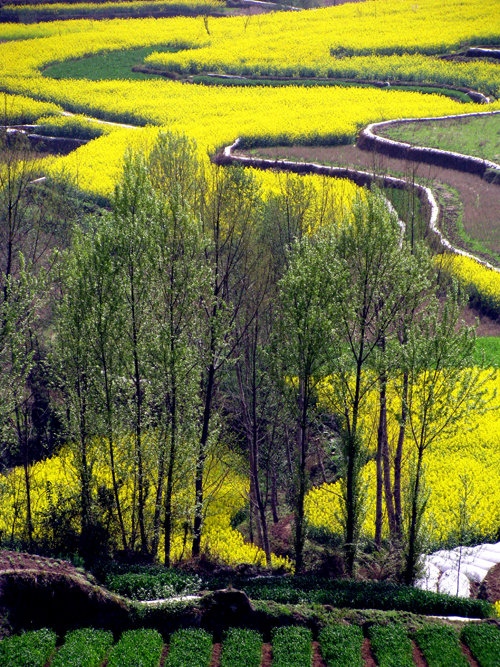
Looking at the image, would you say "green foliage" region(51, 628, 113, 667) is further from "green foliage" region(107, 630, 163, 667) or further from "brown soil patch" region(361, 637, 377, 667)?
"brown soil patch" region(361, 637, 377, 667)

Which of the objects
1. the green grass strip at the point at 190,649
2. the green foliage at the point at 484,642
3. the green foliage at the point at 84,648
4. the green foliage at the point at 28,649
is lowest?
the green foliage at the point at 484,642

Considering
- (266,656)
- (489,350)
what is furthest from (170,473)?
(489,350)

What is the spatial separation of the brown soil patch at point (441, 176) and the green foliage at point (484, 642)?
1096 inches

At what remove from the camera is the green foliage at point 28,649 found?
14609 mm

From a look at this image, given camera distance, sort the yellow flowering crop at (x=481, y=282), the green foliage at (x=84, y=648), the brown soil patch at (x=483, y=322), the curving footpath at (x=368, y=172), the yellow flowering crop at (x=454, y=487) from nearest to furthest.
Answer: the green foliage at (x=84, y=648), the yellow flowering crop at (x=454, y=487), the brown soil patch at (x=483, y=322), the yellow flowering crop at (x=481, y=282), the curving footpath at (x=368, y=172)

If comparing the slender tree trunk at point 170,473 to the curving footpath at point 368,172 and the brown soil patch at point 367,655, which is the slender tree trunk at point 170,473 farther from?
the curving footpath at point 368,172

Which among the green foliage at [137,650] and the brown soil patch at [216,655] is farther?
the brown soil patch at [216,655]

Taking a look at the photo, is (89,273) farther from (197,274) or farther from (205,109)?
(205,109)

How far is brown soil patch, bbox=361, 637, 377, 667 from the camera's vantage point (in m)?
15.7

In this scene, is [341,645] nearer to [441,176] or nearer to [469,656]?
[469,656]

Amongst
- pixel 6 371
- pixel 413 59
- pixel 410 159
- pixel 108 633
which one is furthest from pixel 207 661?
pixel 413 59

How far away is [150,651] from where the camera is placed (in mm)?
15414

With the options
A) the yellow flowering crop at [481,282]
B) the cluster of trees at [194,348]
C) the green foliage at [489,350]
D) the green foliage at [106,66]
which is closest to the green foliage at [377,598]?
the cluster of trees at [194,348]

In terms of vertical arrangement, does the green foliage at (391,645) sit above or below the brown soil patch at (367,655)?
above
